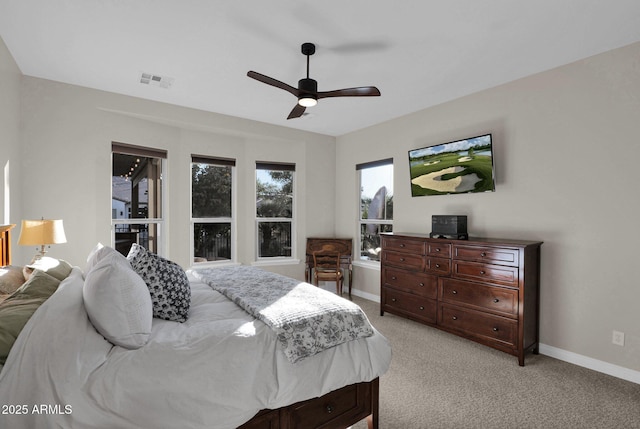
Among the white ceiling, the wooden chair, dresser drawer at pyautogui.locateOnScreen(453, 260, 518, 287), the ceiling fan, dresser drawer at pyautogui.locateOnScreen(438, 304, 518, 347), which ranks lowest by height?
dresser drawer at pyautogui.locateOnScreen(438, 304, 518, 347)

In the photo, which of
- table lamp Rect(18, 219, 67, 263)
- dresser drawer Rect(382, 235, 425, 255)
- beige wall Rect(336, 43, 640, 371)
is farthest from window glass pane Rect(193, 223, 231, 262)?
beige wall Rect(336, 43, 640, 371)

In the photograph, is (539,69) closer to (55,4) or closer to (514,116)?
(514,116)

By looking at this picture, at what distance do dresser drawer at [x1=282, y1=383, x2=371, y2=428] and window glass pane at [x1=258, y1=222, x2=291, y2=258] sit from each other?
345 centimetres

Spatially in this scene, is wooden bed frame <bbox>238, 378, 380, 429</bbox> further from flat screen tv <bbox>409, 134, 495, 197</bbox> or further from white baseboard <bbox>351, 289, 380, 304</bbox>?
white baseboard <bbox>351, 289, 380, 304</bbox>

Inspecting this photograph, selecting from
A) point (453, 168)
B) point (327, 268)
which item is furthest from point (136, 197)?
point (453, 168)

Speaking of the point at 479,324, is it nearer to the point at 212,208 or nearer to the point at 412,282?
the point at 412,282

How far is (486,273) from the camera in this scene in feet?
9.93

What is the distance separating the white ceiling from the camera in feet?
7.07

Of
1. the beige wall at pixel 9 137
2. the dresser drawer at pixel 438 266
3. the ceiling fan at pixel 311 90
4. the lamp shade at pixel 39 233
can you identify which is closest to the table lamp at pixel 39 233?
the lamp shade at pixel 39 233

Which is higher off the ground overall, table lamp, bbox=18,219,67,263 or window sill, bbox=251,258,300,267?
table lamp, bbox=18,219,67,263

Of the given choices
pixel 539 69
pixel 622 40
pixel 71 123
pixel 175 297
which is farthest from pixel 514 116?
pixel 71 123

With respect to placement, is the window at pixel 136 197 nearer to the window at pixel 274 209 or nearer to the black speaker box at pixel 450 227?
the window at pixel 274 209

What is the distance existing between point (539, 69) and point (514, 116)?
45 centimetres

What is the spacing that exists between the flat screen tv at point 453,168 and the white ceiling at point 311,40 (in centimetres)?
64
